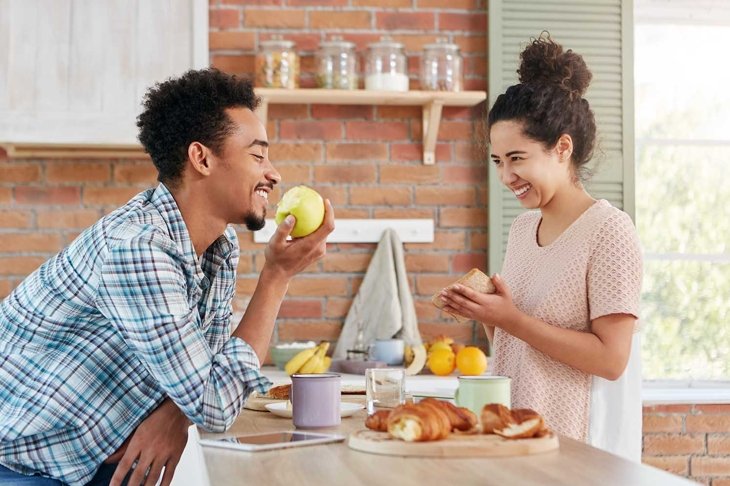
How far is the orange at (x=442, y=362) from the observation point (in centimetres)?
310

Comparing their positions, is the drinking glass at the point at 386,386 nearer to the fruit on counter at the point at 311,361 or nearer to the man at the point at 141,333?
the man at the point at 141,333

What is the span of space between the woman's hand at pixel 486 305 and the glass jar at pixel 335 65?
66.7 inches

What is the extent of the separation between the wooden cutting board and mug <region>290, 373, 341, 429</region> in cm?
22

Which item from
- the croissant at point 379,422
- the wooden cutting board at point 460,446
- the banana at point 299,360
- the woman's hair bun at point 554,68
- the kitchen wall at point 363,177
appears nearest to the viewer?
the wooden cutting board at point 460,446

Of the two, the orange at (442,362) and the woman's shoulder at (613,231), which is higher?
the woman's shoulder at (613,231)

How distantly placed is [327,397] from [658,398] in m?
2.25

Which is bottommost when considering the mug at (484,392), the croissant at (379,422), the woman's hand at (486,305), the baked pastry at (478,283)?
the croissant at (379,422)

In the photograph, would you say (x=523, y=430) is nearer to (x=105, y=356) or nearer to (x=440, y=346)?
(x=105, y=356)

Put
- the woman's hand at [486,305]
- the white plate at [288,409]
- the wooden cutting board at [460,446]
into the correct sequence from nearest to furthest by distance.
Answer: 1. the wooden cutting board at [460,446]
2. the white plate at [288,409]
3. the woman's hand at [486,305]

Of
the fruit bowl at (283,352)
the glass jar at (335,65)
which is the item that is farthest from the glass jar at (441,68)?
the fruit bowl at (283,352)

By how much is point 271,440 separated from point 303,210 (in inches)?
21.4

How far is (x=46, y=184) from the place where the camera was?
3.45 metres

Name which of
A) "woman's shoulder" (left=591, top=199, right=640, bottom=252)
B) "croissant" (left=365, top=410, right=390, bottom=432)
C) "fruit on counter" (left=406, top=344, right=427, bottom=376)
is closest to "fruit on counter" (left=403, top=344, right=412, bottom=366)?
"fruit on counter" (left=406, top=344, right=427, bottom=376)

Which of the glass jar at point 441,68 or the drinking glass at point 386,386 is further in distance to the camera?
the glass jar at point 441,68
